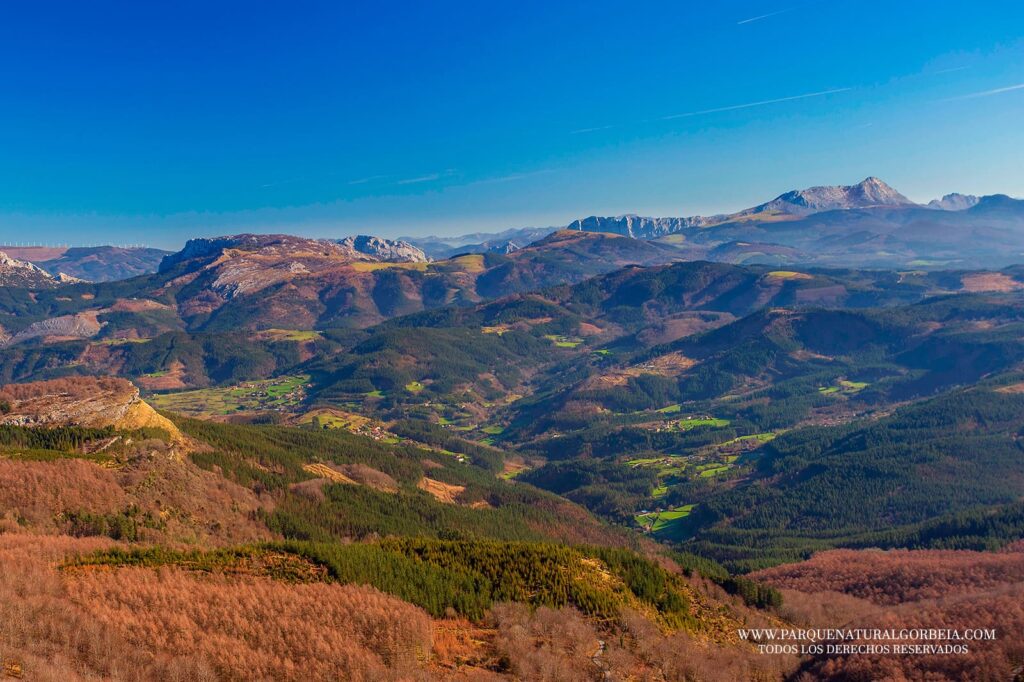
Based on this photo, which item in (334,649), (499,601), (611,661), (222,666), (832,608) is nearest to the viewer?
(222,666)

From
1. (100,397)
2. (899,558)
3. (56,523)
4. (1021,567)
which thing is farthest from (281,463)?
(1021,567)

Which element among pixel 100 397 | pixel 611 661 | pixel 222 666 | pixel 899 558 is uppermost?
pixel 100 397

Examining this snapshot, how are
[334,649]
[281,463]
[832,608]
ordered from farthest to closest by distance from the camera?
1. [281,463]
2. [832,608]
3. [334,649]

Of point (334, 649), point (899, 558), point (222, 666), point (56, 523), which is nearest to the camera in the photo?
point (222, 666)

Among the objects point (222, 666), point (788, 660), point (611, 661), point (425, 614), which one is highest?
point (222, 666)

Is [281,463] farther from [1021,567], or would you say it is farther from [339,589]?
[1021,567]

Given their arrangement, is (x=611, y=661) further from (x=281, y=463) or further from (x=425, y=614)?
(x=281, y=463)

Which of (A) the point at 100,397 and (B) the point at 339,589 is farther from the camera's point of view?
(A) the point at 100,397

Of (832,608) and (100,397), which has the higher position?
(100,397)

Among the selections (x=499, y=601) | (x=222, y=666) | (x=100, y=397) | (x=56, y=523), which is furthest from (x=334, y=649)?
(x=100, y=397)
